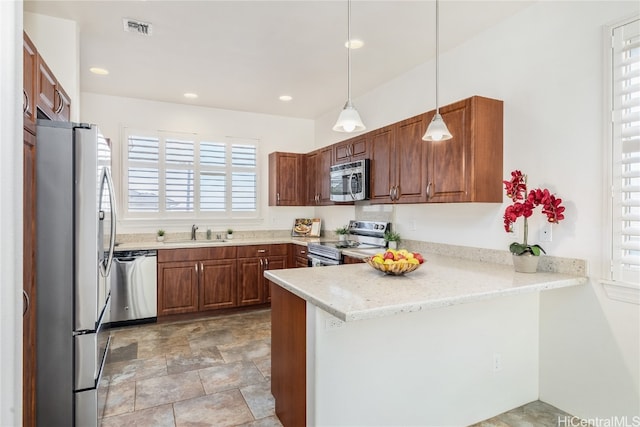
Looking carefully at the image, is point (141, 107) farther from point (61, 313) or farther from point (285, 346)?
point (285, 346)

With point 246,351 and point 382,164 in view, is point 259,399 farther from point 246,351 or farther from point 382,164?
point 382,164

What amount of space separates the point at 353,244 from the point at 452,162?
175 centimetres

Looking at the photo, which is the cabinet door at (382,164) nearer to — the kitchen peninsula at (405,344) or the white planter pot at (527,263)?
the kitchen peninsula at (405,344)

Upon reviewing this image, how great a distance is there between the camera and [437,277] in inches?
85.2

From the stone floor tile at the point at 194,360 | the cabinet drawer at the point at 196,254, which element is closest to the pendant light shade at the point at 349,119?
the stone floor tile at the point at 194,360

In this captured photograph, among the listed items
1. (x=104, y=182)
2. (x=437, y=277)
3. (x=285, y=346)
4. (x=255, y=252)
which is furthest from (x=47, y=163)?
(x=255, y=252)

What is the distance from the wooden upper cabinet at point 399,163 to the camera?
3.04m

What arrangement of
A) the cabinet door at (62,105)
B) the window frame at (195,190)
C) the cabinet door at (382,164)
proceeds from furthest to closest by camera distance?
the window frame at (195,190) → the cabinet door at (382,164) → the cabinet door at (62,105)

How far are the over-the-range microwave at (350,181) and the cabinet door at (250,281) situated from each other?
4.32 ft

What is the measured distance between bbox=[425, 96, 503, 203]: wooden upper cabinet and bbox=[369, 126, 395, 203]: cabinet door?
683 mm

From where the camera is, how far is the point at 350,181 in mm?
3955

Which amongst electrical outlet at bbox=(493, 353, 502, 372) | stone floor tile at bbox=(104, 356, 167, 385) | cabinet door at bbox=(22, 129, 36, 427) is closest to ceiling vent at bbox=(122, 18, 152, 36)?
cabinet door at bbox=(22, 129, 36, 427)

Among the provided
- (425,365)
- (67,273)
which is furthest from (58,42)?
(425,365)

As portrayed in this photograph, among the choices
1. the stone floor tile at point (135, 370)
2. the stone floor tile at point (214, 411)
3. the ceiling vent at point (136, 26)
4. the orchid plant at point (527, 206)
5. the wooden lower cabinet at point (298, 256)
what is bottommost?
the stone floor tile at point (214, 411)
